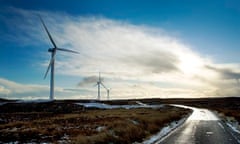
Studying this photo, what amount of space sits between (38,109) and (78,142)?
75.8m

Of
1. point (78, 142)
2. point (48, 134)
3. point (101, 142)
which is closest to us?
point (78, 142)

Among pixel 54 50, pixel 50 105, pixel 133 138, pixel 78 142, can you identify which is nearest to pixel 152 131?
pixel 133 138

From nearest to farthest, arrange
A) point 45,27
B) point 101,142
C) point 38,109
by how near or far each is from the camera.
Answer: point 101,142 → point 45,27 → point 38,109

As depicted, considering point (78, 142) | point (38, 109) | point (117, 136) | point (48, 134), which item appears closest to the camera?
point (78, 142)

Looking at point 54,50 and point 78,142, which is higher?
point 54,50

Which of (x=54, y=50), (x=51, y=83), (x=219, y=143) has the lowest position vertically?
(x=219, y=143)

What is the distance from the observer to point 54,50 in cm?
8719

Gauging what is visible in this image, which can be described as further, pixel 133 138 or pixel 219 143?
pixel 133 138

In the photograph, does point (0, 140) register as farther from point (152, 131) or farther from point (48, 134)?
point (152, 131)

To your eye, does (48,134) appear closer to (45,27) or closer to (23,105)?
(45,27)

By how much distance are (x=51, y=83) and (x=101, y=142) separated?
67955mm

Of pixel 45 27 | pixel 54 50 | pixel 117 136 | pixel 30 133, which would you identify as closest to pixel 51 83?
pixel 54 50

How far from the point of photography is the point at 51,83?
276 feet

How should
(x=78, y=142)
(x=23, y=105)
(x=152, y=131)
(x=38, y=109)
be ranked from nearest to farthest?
1. (x=78, y=142)
2. (x=152, y=131)
3. (x=38, y=109)
4. (x=23, y=105)
